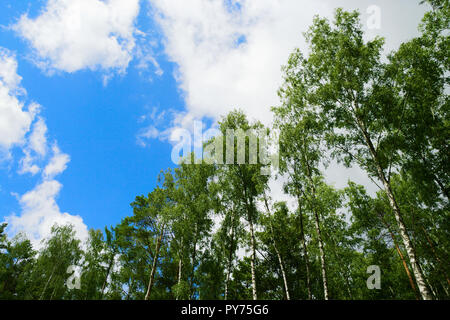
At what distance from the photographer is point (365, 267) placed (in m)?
21.3

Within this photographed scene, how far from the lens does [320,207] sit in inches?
552

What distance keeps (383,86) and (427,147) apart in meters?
6.89

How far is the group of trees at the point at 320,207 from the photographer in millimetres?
13531

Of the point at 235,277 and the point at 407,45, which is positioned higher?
the point at 407,45

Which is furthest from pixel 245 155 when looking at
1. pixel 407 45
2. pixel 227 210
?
pixel 407 45

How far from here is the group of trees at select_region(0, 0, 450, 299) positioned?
1353cm

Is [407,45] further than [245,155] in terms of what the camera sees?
No

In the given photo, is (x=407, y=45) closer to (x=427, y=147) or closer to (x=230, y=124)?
(x=427, y=147)

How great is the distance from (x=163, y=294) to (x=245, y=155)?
17031 mm
